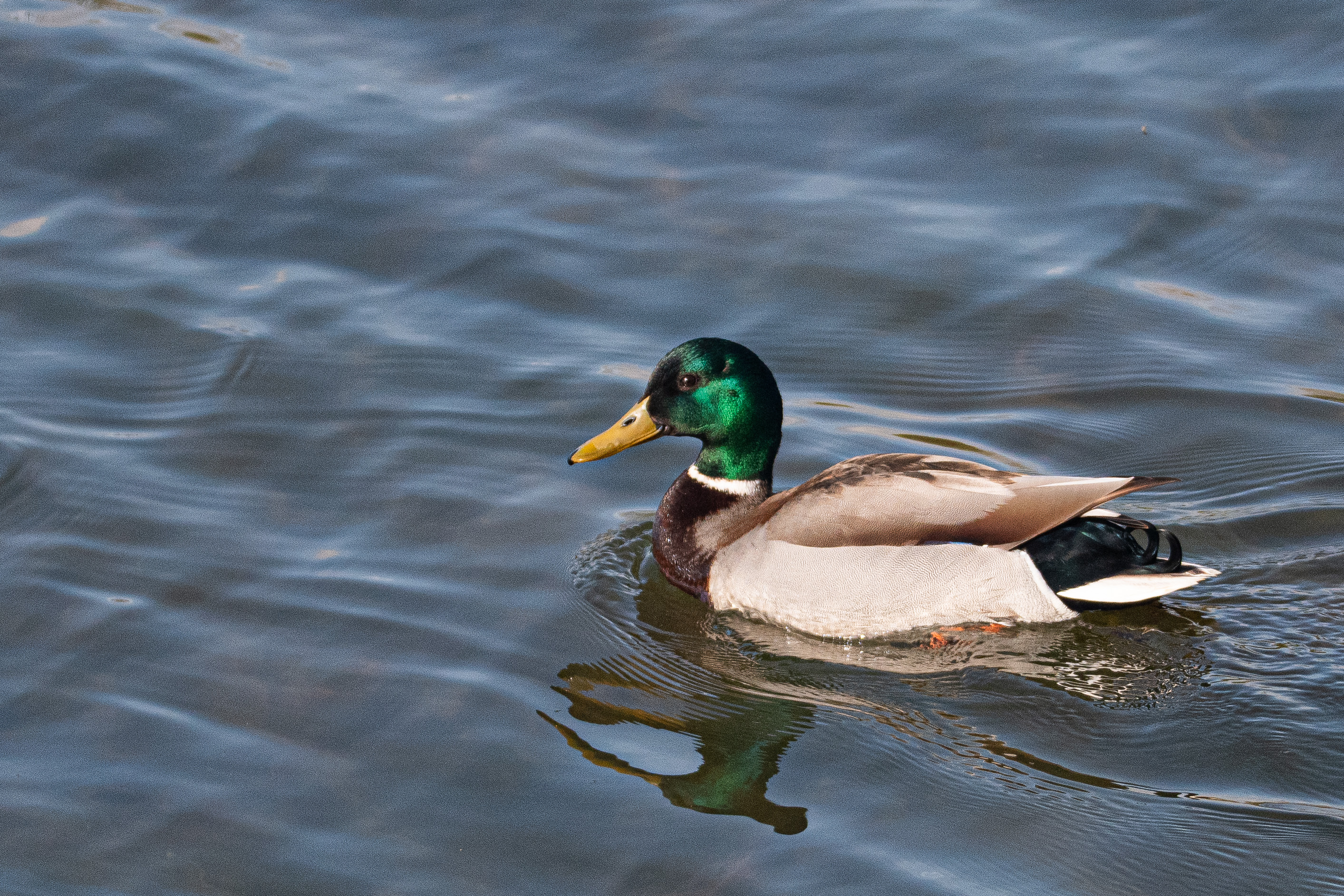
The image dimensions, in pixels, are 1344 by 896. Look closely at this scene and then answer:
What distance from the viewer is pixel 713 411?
22.2ft

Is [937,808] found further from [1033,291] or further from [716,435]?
[1033,291]

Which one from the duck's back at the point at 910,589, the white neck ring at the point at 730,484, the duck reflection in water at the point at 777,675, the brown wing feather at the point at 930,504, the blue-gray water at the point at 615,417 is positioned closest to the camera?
the blue-gray water at the point at 615,417

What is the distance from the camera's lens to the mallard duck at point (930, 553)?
6.10 metres

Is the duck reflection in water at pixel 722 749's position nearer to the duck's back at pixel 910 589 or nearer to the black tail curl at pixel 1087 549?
the duck's back at pixel 910 589

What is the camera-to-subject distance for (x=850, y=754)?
547 centimetres

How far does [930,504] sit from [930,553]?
19 cm

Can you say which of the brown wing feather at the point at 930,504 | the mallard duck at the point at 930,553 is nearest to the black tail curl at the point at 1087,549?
the mallard duck at the point at 930,553

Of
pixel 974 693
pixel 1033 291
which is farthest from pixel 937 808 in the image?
pixel 1033 291

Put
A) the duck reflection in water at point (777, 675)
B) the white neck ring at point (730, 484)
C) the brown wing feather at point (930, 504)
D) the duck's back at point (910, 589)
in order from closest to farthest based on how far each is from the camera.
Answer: the duck reflection in water at point (777, 675)
the brown wing feather at point (930, 504)
the duck's back at point (910, 589)
the white neck ring at point (730, 484)

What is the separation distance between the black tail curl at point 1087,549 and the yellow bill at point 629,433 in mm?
1634

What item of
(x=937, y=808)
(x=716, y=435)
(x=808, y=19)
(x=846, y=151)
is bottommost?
(x=937, y=808)

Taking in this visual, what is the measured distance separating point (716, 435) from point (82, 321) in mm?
3722

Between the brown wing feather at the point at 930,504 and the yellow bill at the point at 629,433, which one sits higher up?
the yellow bill at the point at 629,433

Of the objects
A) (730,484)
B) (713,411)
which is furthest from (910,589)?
(713,411)
